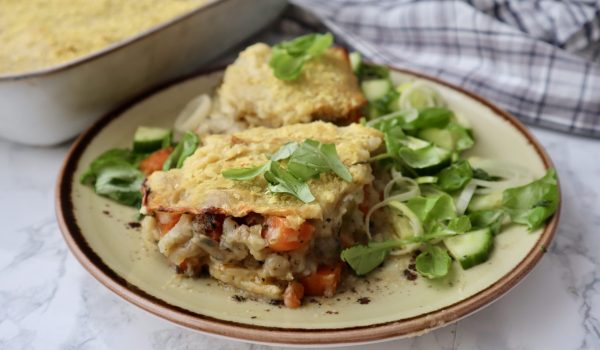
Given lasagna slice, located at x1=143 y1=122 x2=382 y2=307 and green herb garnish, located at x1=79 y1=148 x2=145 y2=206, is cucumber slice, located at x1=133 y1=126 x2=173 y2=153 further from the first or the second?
lasagna slice, located at x1=143 y1=122 x2=382 y2=307

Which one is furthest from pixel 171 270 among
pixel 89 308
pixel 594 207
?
pixel 594 207

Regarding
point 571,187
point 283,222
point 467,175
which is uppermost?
point 283,222

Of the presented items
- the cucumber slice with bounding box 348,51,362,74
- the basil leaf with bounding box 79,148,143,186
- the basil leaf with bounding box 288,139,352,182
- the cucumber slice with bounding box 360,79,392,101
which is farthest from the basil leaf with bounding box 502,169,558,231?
the basil leaf with bounding box 79,148,143,186

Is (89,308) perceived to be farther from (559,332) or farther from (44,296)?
(559,332)

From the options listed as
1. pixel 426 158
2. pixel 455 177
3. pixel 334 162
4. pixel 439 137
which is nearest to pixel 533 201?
pixel 455 177

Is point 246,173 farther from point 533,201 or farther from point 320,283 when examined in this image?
point 533,201
